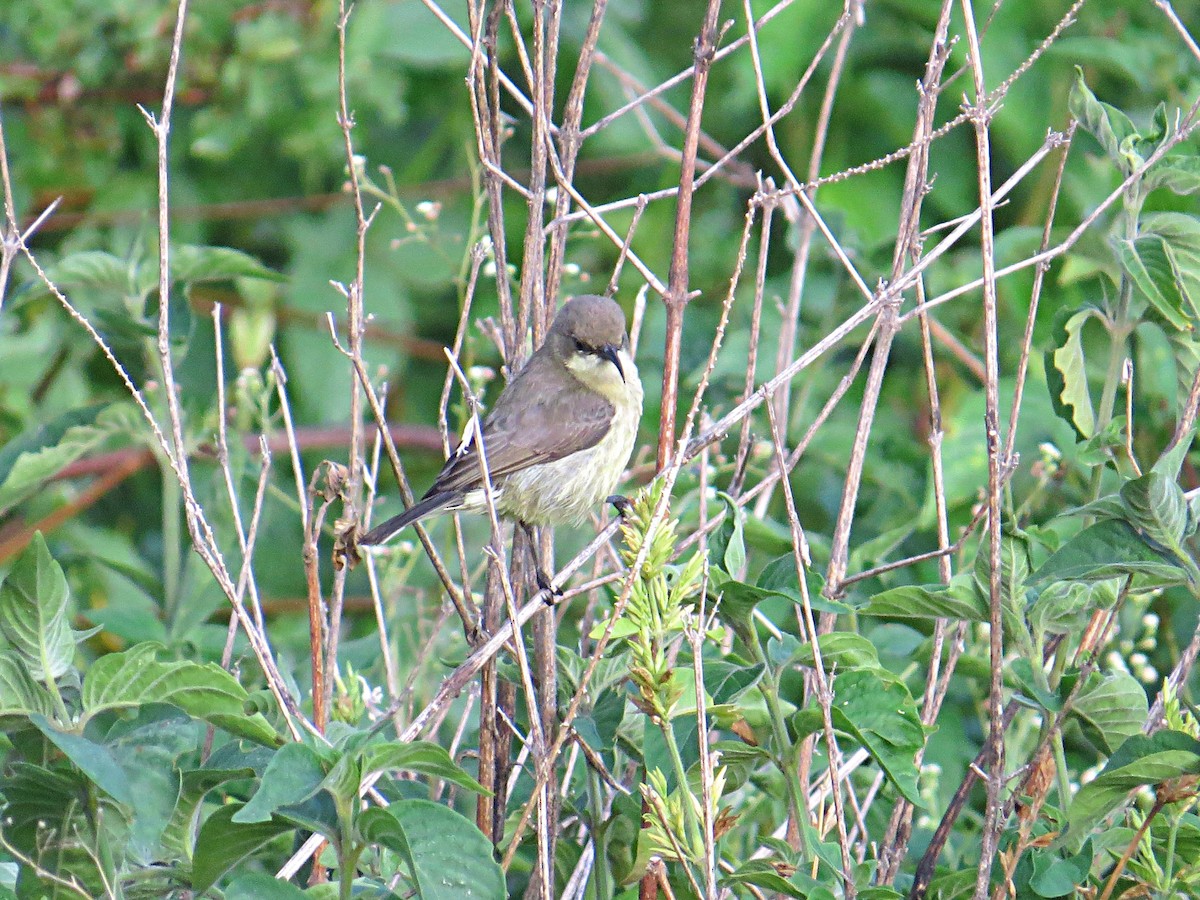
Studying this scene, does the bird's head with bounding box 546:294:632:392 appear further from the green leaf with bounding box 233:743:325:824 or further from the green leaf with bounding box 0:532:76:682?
the green leaf with bounding box 233:743:325:824

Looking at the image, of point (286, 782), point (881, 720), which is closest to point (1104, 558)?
point (881, 720)

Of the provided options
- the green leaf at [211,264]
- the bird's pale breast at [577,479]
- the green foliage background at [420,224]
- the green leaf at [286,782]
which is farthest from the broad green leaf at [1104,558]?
the green leaf at [211,264]

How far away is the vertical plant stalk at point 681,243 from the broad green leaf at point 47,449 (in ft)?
4.95

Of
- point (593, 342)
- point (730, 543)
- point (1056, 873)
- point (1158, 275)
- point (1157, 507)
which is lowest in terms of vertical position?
point (593, 342)

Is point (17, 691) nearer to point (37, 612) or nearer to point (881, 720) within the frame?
point (37, 612)

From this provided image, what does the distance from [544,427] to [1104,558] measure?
2464mm

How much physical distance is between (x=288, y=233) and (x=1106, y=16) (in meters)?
3.23

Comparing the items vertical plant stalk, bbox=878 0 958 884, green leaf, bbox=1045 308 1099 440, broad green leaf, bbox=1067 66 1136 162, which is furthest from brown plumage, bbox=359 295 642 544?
broad green leaf, bbox=1067 66 1136 162

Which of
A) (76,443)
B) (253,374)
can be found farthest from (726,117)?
(76,443)

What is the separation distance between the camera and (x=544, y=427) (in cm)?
432

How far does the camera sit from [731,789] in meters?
2.41

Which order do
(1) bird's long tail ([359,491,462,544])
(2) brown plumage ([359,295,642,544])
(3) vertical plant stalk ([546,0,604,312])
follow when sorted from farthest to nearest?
(2) brown plumage ([359,295,642,544]) → (1) bird's long tail ([359,491,462,544]) → (3) vertical plant stalk ([546,0,604,312])

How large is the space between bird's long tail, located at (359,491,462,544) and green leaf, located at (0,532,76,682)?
63 centimetres

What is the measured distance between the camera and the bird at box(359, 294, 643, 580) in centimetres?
399
